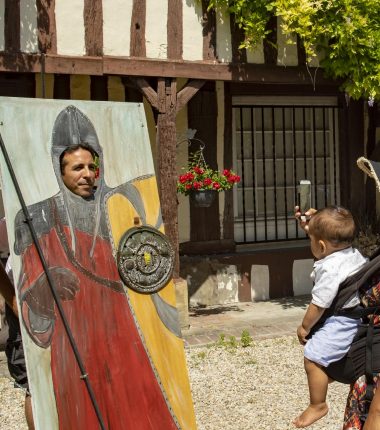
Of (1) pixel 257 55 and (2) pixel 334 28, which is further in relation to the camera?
(1) pixel 257 55

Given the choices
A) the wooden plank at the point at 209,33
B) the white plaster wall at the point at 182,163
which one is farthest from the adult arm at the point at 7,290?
the white plaster wall at the point at 182,163

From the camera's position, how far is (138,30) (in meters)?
7.02

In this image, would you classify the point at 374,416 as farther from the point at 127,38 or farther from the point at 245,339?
the point at 127,38

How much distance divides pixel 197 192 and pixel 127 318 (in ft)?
15.0

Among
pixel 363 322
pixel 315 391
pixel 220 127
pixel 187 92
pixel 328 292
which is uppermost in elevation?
pixel 187 92

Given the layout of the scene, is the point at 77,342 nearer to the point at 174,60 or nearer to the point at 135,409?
the point at 135,409

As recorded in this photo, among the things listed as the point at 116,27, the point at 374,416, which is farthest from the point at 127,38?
the point at 374,416

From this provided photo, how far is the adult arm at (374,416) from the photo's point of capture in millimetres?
3055

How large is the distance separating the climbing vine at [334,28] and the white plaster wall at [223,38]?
0.11 m

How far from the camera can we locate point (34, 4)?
6.59 metres

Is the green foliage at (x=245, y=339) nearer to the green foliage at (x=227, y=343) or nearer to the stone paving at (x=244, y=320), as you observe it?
the green foliage at (x=227, y=343)

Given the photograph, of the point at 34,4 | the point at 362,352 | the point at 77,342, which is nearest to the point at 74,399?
the point at 77,342

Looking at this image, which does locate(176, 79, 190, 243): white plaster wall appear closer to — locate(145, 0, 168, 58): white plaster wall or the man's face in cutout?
locate(145, 0, 168, 58): white plaster wall

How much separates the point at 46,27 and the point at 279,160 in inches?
148
